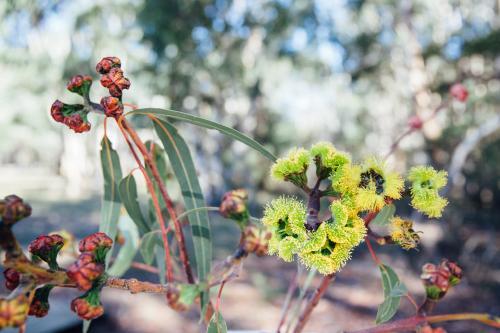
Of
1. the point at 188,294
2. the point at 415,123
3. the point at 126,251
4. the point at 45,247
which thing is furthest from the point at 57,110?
the point at 415,123

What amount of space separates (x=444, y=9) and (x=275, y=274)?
8.40 metres

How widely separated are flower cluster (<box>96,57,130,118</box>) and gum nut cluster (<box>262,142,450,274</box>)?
17cm

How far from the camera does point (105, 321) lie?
2771 millimetres

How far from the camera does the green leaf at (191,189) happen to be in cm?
61

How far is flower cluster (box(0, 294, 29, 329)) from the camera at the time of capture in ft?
0.94

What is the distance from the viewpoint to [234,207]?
1.03 ft

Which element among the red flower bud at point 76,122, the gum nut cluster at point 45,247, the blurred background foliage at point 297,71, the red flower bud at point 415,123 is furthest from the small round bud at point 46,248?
the blurred background foliage at point 297,71

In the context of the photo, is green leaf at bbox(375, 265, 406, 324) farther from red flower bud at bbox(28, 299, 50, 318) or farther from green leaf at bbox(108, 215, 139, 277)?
green leaf at bbox(108, 215, 139, 277)

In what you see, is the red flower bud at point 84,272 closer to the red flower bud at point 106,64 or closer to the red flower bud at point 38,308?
the red flower bud at point 38,308

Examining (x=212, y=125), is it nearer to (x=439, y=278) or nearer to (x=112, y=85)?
(x=112, y=85)

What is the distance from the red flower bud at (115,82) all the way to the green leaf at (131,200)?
27 cm

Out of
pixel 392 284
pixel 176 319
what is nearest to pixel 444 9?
pixel 176 319

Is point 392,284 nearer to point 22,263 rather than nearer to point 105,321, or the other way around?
point 22,263

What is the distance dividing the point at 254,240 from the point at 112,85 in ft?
0.69
